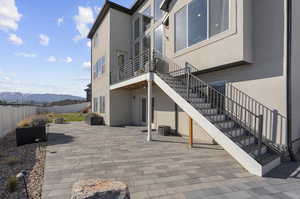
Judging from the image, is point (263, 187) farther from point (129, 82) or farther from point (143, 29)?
point (143, 29)

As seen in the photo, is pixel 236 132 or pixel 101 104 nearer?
pixel 236 132

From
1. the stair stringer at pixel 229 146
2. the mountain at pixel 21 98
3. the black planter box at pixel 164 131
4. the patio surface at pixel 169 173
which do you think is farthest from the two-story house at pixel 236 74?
the mountain at pixel 21 98

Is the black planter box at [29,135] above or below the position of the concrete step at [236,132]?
below

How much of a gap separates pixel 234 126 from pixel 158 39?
680cm

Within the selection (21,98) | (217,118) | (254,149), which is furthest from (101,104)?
(21,98)

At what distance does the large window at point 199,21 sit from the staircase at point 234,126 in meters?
1.36

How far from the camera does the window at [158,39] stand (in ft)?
32.5

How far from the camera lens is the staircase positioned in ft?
13.6

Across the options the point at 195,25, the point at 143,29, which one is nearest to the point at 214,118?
the point at 195,25

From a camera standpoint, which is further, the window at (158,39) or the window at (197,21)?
the window at (158,39)

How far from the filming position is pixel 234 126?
5777 mm

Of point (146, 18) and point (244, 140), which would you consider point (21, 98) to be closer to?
point (146, 18)

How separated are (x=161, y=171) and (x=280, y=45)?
4925 millimetres

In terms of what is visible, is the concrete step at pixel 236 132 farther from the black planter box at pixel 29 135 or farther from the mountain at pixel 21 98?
the mountain at pixel 21 98
